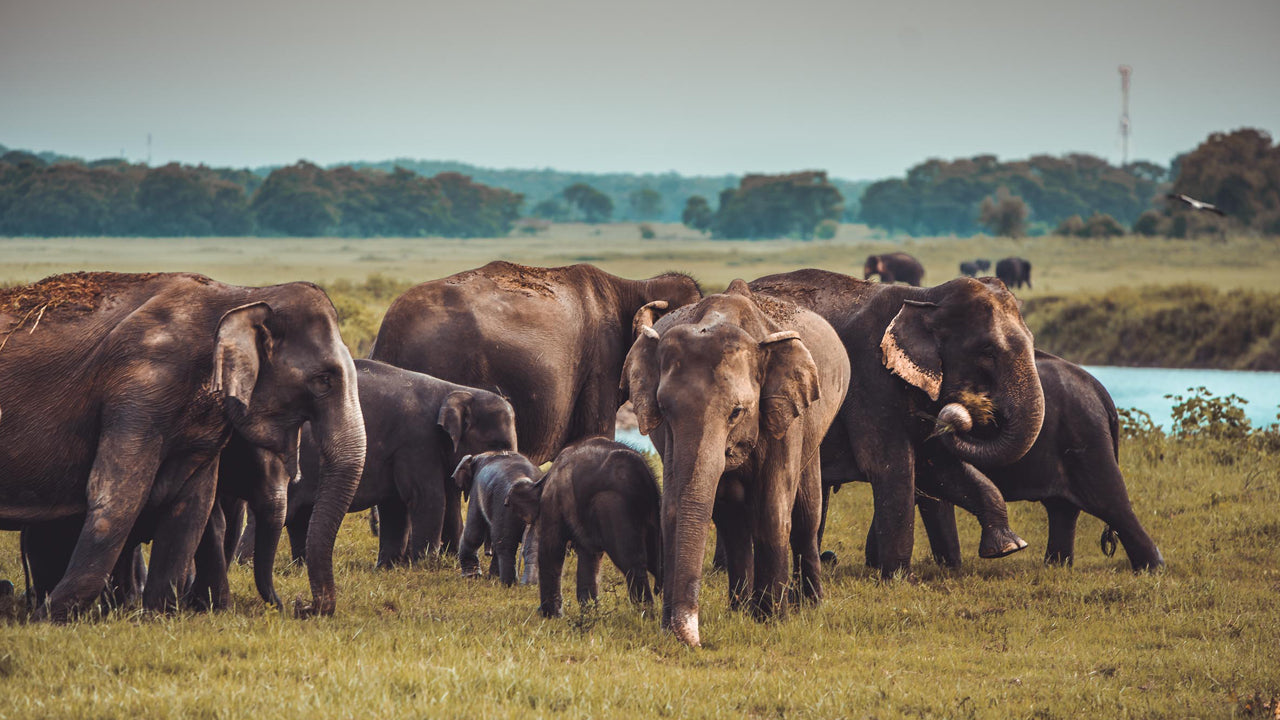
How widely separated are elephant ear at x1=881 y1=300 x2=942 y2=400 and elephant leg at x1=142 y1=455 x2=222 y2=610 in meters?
5.60

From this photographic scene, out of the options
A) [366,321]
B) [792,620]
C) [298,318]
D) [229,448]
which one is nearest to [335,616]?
[229,448]

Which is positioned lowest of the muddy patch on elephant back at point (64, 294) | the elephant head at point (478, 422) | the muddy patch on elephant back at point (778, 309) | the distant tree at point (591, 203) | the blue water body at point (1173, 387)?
the blue water body at point (1173, 387)

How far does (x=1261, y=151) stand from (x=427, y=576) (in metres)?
99.9

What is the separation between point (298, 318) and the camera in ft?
29.5

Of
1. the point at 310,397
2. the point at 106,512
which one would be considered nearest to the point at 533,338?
the point at 310,397

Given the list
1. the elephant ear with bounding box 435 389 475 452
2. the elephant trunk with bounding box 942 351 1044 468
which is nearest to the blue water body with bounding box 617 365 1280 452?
Result: the elephant ear with bounding box 435 389 475 452

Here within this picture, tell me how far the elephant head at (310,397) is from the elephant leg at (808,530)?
3288 mm

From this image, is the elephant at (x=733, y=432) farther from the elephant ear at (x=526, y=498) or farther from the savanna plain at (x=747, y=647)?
the elephant ear at (x=526, y=498)

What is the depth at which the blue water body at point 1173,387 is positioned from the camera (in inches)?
1314

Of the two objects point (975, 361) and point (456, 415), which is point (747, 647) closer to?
point (975, 361)

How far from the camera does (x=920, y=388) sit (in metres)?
11.5

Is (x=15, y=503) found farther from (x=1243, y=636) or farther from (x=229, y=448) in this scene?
(x=1243, y=636)

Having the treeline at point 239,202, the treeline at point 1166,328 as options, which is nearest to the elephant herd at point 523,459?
the treeline at point 1166,328

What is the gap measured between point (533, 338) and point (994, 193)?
511 ft
